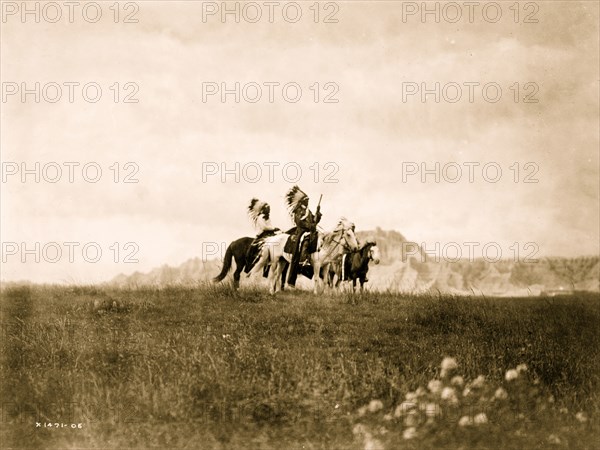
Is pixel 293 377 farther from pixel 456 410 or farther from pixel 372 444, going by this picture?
pixel 456 410

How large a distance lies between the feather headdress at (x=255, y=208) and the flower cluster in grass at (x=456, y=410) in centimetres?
540

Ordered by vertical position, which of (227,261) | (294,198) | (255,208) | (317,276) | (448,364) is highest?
(294,198)

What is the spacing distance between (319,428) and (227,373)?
1.52 meters

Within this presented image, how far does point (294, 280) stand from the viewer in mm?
13727

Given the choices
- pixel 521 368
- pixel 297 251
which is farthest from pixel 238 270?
Answer: pixel 521 368

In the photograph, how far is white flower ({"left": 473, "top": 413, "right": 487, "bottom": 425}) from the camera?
802 cm

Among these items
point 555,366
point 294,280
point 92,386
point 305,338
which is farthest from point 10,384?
point 555,366

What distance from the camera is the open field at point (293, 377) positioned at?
7.87 m

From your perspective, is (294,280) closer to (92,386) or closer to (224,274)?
(224,274)

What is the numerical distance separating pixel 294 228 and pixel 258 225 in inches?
39.1

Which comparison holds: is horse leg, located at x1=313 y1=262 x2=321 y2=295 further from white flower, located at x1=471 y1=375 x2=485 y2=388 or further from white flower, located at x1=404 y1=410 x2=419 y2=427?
white flower, located at x1=404 y1=410 x2=419 y2=427

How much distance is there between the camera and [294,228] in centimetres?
1362

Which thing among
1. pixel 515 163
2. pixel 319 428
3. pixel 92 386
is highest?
pixel 515 163

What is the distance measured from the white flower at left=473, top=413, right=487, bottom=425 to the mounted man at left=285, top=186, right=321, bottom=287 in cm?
574
